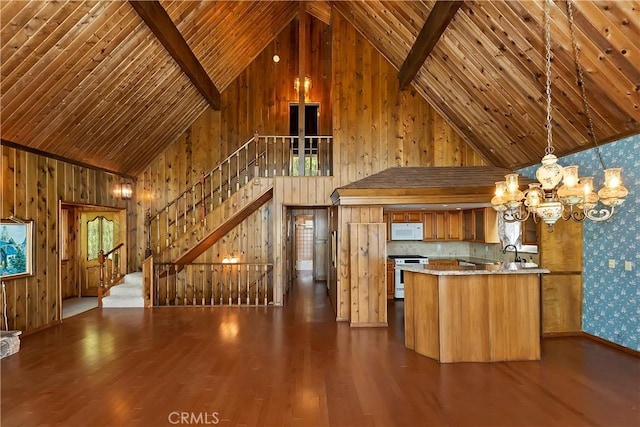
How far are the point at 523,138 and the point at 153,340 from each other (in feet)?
21.7

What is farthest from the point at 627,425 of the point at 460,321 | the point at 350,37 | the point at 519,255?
the point at 350,37

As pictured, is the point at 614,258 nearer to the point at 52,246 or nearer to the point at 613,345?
the point at 613,345

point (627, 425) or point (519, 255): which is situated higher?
point (519, 255)

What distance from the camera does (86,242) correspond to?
28.2ft

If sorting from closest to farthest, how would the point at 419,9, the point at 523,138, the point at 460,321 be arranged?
the point at 460,321, the point at 419,9, the point at 523,138

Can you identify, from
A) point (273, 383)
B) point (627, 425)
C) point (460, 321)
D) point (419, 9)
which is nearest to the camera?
point (627, 425)

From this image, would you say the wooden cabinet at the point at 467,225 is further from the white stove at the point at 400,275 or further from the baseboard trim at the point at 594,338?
the baseboard trim at the point at 594,338

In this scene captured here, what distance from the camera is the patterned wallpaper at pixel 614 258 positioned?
15.0ft

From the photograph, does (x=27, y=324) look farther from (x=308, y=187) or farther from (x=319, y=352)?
(x=308, y=187)

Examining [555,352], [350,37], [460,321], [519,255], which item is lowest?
[555,352]

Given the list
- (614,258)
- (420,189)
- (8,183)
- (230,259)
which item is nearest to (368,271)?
(420,189)

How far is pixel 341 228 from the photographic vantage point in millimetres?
6273

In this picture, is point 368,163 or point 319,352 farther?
point 368,163

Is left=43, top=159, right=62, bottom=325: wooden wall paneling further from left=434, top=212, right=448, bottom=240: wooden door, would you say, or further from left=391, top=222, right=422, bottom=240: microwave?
left=434, top=212, right=448, bottom=240: wooden door
